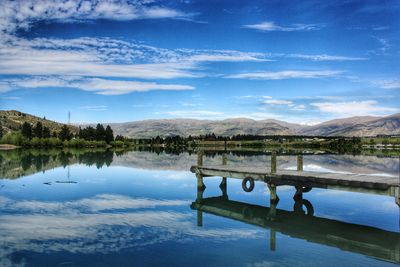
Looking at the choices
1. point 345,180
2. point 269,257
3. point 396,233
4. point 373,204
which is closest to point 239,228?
point 269,257

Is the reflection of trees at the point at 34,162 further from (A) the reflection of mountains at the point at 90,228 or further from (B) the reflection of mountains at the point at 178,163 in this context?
(A) the reflection of mountains at the point at 90,228

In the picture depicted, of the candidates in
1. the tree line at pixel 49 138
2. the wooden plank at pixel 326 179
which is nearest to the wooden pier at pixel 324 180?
the wooden plank at pixel 326 179

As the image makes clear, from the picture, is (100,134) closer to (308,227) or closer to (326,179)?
(326,179)

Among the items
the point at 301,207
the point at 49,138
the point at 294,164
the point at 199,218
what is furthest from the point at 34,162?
the point at 49,138

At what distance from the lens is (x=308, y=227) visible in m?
21.9

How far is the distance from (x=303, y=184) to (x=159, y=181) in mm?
20708

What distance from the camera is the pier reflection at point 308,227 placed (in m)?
17.9

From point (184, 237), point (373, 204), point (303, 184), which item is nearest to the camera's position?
point (184, 237)

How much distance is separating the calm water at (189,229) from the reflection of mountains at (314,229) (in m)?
0.05

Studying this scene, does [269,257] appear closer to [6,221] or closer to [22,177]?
[6,221]

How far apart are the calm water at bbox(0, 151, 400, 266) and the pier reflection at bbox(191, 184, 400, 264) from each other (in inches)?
1.9

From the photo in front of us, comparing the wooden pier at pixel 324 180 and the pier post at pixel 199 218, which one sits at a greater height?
the wooden pier at pixel 324 180

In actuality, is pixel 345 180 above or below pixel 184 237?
above

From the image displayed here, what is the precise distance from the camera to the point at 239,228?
70.1ft
